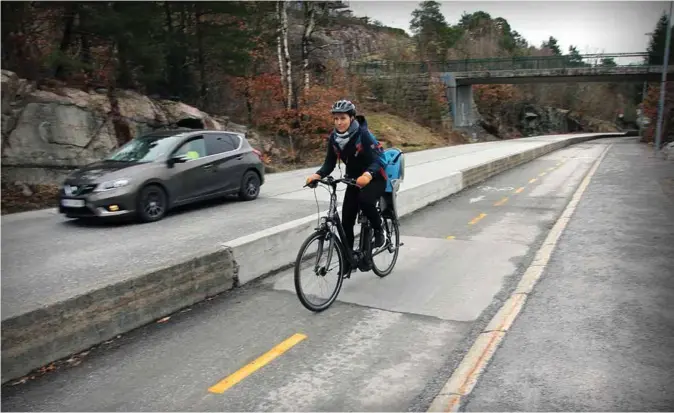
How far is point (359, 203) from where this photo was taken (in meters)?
5.84

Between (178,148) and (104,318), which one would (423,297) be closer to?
(104,318)

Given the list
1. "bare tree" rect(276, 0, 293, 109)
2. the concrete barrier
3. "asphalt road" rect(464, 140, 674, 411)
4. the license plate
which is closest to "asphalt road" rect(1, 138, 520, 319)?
the concrete barrier

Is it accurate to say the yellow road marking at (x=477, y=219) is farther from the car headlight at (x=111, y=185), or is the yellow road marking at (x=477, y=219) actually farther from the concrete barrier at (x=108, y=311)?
the car headlight at (x=111, y=185)

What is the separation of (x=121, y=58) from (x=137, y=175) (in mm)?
10031

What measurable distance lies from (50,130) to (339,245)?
12.0 meters

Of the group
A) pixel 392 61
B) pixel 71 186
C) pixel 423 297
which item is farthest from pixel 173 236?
pixel 392 61

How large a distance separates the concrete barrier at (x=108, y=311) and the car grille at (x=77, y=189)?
439 cm

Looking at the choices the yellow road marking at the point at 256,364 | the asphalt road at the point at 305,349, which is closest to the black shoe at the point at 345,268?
the asphalt road at the point at 305,349

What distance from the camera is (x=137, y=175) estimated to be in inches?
372

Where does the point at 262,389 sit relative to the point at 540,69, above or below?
below

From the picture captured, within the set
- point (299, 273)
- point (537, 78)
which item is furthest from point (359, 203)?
point (537, 78)

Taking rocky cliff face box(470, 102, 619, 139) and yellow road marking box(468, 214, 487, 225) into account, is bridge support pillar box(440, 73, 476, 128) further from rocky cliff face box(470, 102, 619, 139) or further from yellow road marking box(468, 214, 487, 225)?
yellow road marking box(468, 214, 487, 225)

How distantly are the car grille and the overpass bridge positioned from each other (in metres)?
42.1

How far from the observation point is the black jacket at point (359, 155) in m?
5.53
